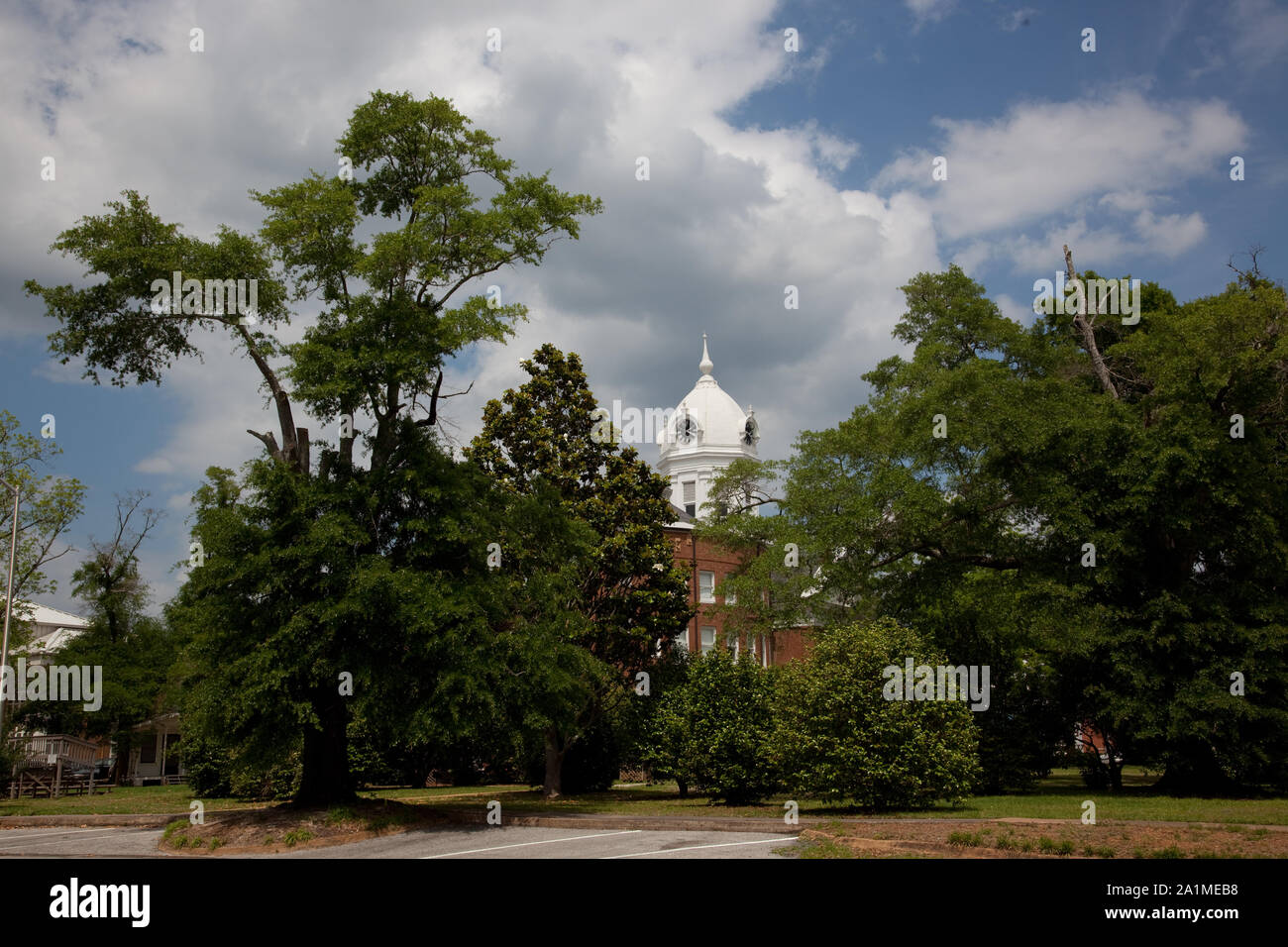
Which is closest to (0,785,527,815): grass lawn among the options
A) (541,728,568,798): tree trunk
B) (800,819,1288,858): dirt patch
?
(541,728,568,798): tree trunk

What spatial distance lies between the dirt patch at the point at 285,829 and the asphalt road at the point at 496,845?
1.40ft

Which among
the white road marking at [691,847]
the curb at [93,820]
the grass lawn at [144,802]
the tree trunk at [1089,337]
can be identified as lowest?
the grass lawn at [144,802]

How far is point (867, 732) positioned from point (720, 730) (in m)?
5.17

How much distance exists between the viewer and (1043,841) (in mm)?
13578

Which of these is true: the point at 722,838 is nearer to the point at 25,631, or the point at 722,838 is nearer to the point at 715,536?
the point at 715,536

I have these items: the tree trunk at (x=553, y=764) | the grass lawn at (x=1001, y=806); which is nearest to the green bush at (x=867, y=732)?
the grass lawn at (x=1001, y=806)

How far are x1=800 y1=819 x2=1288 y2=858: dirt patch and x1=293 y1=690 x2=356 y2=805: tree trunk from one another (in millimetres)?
9947

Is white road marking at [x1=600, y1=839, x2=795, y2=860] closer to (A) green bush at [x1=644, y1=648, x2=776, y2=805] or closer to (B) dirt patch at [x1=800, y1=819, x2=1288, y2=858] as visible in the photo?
(B) dirt patch at [x1=800, y1=819, x2=1288, y2=858]

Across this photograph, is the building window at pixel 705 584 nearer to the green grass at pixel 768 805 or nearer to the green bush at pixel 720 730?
the green grass at pixel 768 805

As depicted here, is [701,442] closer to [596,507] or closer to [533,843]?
[596,507]

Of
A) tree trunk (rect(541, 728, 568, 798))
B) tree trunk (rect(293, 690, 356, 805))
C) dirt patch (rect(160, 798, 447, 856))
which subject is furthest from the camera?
tree trunk (rect(541, 728, 568, 798))

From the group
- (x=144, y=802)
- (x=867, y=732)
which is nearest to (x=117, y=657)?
(x=144, y=802)

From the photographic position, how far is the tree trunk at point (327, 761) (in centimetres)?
2072

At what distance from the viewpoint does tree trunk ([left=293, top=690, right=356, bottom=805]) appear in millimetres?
20719
